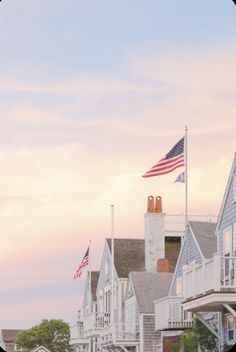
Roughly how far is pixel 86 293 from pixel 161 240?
1863 centimetres

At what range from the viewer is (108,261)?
68750 mm

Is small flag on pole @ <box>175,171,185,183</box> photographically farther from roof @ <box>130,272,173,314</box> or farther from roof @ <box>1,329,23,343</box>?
roof @ <box>1,329,23,343</box>

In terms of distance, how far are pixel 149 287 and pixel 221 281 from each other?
22475mm

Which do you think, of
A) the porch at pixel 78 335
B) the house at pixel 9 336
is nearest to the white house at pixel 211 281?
the porch at pixel 78 335

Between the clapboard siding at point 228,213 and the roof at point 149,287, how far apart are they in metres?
17.3

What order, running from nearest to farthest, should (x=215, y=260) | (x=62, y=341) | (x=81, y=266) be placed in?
(x=215, y=260) → (x=81, y=266) → (x=62, y=341)

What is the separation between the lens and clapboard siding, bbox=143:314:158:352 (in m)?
56.3

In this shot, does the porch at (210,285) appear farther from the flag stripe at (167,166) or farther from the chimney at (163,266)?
the chimney at (163,266)

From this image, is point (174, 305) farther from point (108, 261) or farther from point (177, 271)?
point (108, 261)

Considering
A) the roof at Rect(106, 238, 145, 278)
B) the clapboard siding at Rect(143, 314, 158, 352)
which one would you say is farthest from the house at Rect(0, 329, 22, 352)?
the clapboard siding at Rect(143, 314, 158, 352)

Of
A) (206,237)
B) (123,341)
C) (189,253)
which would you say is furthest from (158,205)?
(206,237)

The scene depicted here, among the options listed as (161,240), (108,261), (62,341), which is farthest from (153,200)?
(62,341)

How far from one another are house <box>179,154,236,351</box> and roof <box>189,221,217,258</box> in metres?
2.74

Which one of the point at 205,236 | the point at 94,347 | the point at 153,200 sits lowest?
the point at 94,347
